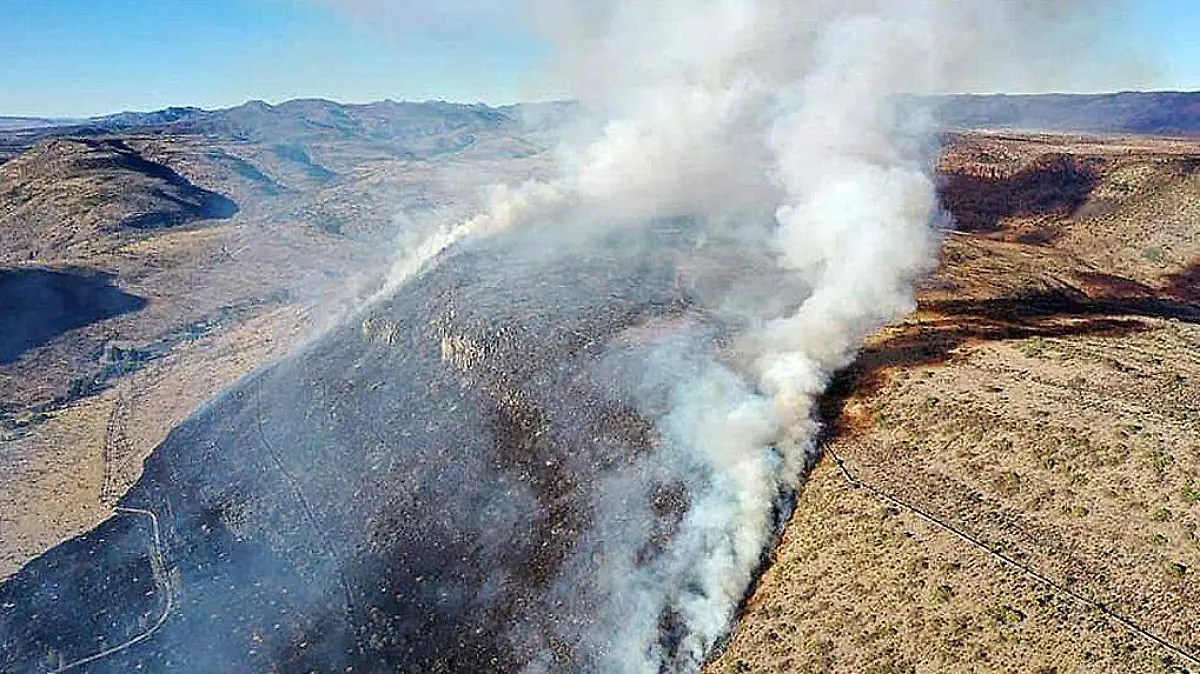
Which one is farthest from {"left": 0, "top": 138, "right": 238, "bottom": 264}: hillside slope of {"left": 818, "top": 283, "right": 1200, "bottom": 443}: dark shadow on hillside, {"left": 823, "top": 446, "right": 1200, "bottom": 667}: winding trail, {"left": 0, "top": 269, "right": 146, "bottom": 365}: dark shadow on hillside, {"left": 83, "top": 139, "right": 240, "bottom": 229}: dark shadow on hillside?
{"left": 823, "top": 446, "right": 1200, "bottom": 667}: winding trail

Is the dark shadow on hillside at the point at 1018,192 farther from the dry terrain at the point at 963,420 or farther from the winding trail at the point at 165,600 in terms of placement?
the winding trail at the point at 165,600

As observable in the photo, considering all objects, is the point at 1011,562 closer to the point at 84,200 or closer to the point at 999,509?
the point at 999,509

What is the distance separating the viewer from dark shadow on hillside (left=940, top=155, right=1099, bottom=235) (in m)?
62.1

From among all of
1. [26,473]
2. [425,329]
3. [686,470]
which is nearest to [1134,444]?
[686,470]

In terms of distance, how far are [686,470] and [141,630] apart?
711 inches

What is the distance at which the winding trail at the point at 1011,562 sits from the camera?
57.7ft

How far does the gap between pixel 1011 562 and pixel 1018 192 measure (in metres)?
54.6

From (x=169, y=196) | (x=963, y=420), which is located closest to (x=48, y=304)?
(x=169, y=196)

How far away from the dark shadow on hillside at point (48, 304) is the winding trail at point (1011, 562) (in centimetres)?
5124

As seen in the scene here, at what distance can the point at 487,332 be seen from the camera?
37.8 meters

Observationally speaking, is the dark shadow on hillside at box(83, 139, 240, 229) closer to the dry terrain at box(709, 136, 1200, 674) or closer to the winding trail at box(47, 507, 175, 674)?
the winding trail at box(47, 507, 175, 674)

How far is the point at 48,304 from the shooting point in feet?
200

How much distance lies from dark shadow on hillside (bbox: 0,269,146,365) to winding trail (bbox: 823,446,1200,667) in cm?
5124

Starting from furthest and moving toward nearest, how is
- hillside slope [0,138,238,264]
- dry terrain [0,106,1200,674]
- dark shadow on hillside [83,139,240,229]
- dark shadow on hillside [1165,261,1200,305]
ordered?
dark shadow on hillside [83,139,240,229]
hillside slope [0,138,238,264]
dark shadow on hillside [1165,261,1200,305]
dry terrain [0,106,1200,674]
